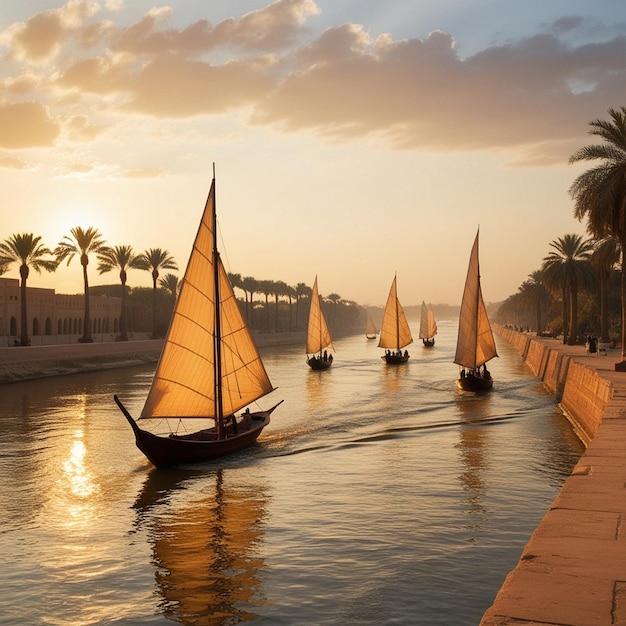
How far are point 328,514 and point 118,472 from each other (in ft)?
29.9

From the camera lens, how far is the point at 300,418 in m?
38.5

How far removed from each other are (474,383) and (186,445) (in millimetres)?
28308

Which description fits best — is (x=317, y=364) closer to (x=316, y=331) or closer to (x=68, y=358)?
(x=316, y=331)

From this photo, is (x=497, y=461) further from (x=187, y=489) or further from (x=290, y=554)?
(x=290, y=554)

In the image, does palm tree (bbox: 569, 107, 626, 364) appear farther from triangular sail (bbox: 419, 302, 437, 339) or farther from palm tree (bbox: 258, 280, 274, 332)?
palm tree (bbox: 258, 280, 274, 332)

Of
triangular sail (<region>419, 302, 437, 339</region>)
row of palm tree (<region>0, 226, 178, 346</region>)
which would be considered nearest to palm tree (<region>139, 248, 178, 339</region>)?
row of palm tree (<region>0, 226, 178, 346</region>)

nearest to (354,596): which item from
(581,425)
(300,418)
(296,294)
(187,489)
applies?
(187,489)

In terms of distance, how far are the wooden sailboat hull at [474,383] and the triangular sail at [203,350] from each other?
2393cm

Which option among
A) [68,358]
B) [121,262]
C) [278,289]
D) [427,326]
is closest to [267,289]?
[278,289]

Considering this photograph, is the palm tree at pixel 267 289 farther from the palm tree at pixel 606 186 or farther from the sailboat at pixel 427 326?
the palm tree at pixel 606 186

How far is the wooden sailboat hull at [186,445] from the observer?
24.0 metres

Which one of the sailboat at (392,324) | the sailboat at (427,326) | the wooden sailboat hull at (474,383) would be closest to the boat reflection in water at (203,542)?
the wooden sailboat hull at (474,383)

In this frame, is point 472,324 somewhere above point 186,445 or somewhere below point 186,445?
above

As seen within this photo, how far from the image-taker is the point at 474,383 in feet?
161
